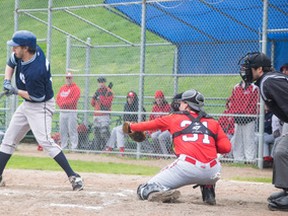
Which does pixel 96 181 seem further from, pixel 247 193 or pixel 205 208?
pixel 205 208

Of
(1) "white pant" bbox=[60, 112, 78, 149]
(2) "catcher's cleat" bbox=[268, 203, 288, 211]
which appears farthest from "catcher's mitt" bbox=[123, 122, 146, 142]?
(1) "white pant" bbox=[60, 112, 78, 149]

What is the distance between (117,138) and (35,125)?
6602mm

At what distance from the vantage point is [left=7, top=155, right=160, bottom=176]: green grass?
11.5 meters

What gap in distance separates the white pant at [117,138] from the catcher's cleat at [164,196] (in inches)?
299

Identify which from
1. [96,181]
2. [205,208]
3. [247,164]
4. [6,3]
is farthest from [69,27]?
[205,208]

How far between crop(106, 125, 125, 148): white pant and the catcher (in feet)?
23.9

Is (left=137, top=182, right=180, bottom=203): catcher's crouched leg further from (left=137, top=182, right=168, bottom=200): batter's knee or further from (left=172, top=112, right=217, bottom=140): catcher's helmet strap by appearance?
(left=172, top=112, right=217, bottom=140): catcher's helmet strap

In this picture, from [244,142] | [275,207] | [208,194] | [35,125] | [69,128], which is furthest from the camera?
[69,128]

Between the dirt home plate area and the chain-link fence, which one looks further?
the chain-link fence

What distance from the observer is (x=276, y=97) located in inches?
273

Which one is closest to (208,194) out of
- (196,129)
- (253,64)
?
(196,129)

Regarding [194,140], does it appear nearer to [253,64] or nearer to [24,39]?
[253,64]

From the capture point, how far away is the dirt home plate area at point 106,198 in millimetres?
6568

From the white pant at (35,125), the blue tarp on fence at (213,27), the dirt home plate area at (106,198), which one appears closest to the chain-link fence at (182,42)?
the blue tarp on fence at (213,27)
